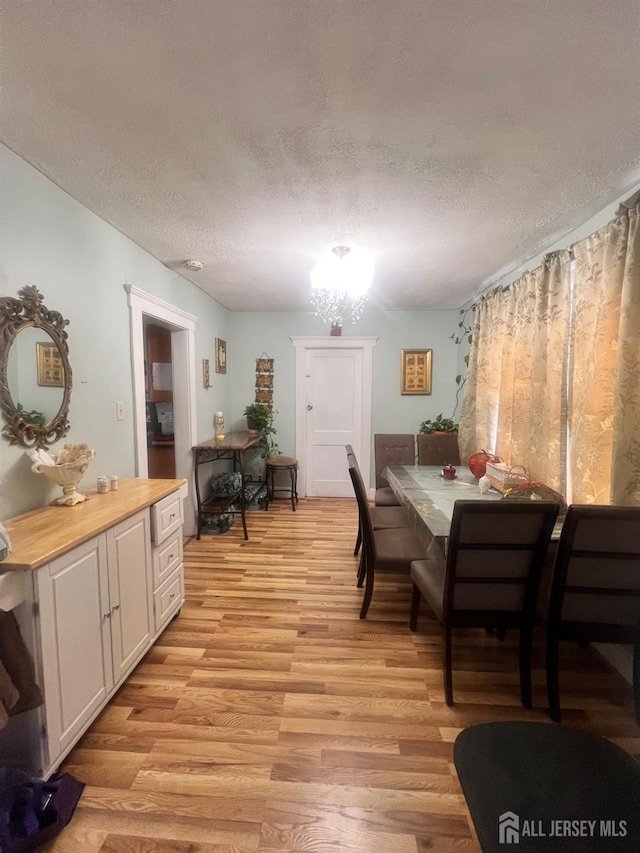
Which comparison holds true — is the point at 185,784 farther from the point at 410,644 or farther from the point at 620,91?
the point at 620,91

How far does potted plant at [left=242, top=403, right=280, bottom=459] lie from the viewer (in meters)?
4.37

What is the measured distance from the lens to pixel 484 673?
6.00 ft

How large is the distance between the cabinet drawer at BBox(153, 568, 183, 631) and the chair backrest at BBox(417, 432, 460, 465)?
7.49 feet

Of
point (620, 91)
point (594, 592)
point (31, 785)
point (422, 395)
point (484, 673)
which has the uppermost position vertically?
point (620, 91)

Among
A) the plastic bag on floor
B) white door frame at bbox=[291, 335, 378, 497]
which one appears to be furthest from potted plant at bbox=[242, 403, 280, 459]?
the plastic bag on floor

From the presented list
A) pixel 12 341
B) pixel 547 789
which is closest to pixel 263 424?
pixel 12 341

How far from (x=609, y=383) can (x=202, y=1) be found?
2155 mm

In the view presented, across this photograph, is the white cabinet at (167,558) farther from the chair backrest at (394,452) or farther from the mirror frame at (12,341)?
the chair backrest at (394,452)

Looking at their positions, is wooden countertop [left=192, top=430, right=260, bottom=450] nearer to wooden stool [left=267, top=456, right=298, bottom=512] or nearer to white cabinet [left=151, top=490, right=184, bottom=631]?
wooden stool [left=267, top=456, right=298, bottom=512]

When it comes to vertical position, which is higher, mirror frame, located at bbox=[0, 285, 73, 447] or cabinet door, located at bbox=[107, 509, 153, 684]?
mirror frame, located at bbox=[0, 285, 73, 447]

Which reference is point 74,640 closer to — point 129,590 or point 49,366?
point 129,590

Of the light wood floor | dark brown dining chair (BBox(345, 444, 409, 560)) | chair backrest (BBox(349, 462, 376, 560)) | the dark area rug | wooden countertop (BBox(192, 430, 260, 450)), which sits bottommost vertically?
the light wood floor

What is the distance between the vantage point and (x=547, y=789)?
87 centimetres

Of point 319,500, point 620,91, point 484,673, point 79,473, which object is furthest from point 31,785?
point 319,500
